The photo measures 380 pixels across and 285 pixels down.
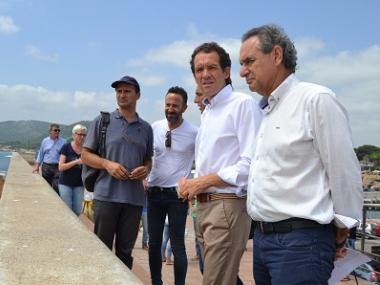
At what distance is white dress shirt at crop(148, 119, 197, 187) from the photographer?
4.46 m

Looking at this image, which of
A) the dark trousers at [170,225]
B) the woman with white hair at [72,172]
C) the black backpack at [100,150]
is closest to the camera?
the black backpack at [100,150]

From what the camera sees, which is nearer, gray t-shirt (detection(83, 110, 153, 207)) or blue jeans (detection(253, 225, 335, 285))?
blue jeans (detection(253, 225, 335, 285))

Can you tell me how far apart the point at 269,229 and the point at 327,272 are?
34cm

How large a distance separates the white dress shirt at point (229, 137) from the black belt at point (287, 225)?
598 millimetres

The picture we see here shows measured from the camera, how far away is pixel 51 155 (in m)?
10.1

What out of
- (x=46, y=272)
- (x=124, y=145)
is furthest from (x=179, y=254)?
(x=46, y=272)

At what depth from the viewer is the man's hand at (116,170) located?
3.99 metres

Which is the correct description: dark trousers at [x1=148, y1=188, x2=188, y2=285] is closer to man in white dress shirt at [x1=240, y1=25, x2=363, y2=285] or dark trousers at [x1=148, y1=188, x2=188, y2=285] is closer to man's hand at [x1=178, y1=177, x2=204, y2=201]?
man's hand at [x1=178, y1=177, x2=204, y2=201]

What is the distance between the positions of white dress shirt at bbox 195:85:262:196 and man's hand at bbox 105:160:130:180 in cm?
98

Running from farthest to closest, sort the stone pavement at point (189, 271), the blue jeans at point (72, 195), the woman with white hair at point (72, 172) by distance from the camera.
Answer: the blue jeans at point (72, 195) → the woman with white hair at point (72, 172) → the stone pavement at point (189, 271)

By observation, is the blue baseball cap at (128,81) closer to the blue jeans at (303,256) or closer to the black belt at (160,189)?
the black belt at (160,189)

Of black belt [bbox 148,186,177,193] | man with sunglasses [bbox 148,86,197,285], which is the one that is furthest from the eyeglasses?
black belt [bbox 148,186,177,193]

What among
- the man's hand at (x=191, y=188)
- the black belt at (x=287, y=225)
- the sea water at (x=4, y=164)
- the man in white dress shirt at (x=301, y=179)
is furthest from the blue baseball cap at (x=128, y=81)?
the sea water at (x=4, y=164)

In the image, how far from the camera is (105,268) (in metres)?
2.28
